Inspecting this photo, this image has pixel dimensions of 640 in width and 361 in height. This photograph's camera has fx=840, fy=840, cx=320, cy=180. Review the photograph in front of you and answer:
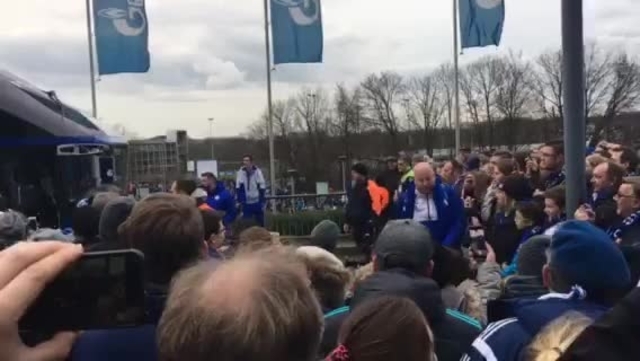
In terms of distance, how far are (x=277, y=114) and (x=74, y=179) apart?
173ft

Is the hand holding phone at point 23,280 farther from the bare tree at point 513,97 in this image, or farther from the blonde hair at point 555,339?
the bare tree at point 513,97

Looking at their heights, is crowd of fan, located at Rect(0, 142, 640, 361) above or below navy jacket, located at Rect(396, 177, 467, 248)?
above

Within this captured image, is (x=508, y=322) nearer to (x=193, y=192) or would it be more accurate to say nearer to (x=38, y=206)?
(x=193, y=192)

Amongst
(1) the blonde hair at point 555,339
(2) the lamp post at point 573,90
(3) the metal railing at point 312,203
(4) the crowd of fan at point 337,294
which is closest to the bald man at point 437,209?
(4) the crowd of fan at point 337,294

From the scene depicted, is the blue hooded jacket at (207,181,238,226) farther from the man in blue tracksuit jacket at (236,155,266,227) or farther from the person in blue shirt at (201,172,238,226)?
the man in blue tracksuit jacket at (236,155,266,227)

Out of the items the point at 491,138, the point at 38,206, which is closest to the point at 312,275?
the point at 38,206

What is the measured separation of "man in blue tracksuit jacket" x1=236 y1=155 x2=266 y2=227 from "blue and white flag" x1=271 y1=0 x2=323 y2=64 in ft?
13.1

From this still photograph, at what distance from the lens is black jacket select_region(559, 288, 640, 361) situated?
1508mm

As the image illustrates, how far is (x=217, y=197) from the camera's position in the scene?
13.5 metres

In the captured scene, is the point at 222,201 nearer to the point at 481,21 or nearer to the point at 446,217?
the point at 446,217

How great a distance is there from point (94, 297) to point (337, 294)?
2435 mm

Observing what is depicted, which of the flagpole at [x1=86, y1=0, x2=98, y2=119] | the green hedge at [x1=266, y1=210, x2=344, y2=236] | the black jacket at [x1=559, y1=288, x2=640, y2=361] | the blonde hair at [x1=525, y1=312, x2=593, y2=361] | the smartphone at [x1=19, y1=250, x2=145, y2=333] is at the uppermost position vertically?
the flagpole at [x1=86, y1=0, x2=98, y2=119]

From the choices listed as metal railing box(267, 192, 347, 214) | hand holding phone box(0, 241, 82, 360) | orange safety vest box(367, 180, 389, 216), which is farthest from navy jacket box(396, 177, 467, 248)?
metal railing box(267, 192, 347, 214)

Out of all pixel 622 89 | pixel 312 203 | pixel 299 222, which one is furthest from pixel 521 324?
pixel 622 89
